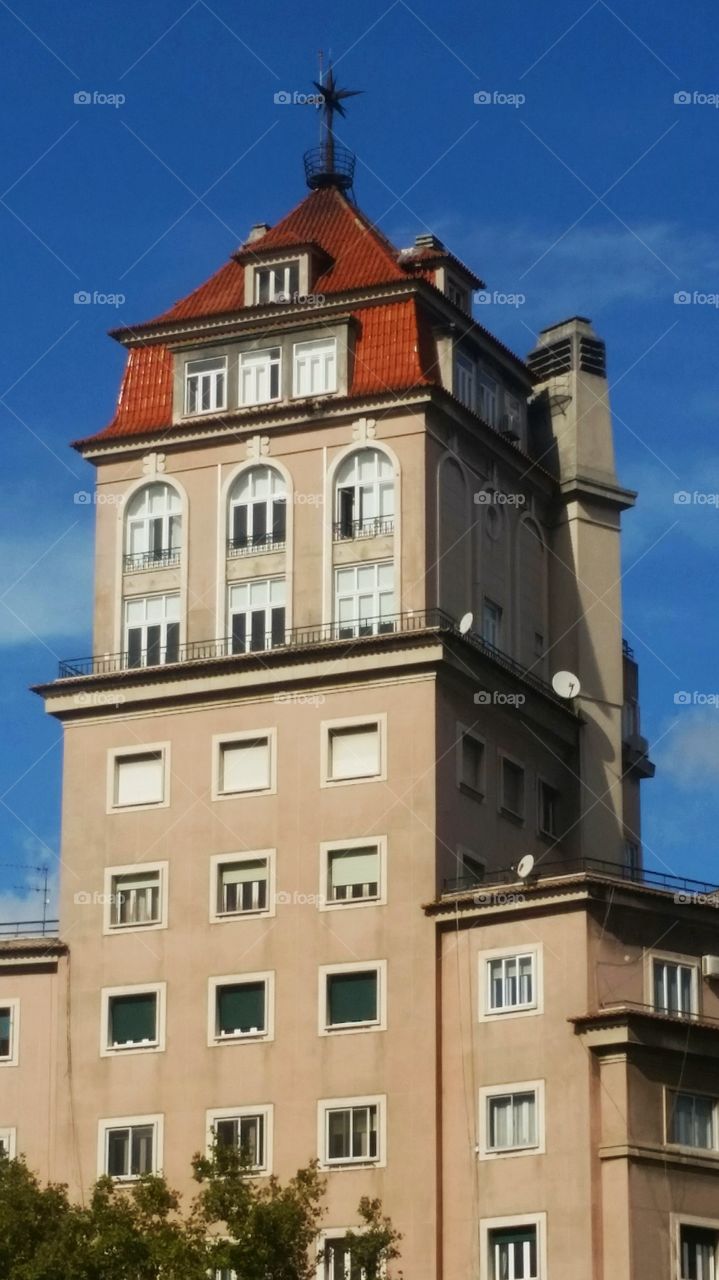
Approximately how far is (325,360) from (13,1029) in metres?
24.8

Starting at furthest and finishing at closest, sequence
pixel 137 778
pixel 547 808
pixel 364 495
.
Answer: pixel 547 808 < pixel 364 495 < pixel 137 778

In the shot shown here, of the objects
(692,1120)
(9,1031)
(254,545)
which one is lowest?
(692,1120)

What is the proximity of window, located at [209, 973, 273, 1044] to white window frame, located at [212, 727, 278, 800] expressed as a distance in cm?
611

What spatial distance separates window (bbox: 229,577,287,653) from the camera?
97.0m

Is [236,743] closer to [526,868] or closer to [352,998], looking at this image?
[352,998]

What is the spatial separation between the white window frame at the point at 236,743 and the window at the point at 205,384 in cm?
1238

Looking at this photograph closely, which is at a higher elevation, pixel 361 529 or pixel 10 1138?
pixel 361 529

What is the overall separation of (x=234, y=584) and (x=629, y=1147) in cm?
2547

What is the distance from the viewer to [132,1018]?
3666 inches

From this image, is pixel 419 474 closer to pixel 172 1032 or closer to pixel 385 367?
pixel 385 367

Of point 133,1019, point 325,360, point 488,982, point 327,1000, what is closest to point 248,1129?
point 327,1000

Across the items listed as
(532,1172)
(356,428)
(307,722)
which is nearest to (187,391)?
(356,428)

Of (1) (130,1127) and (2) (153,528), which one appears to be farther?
(2) (153,528)

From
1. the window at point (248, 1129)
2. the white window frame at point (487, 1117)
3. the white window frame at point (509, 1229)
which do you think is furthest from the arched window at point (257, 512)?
the white window frame at point (509, 1229)
